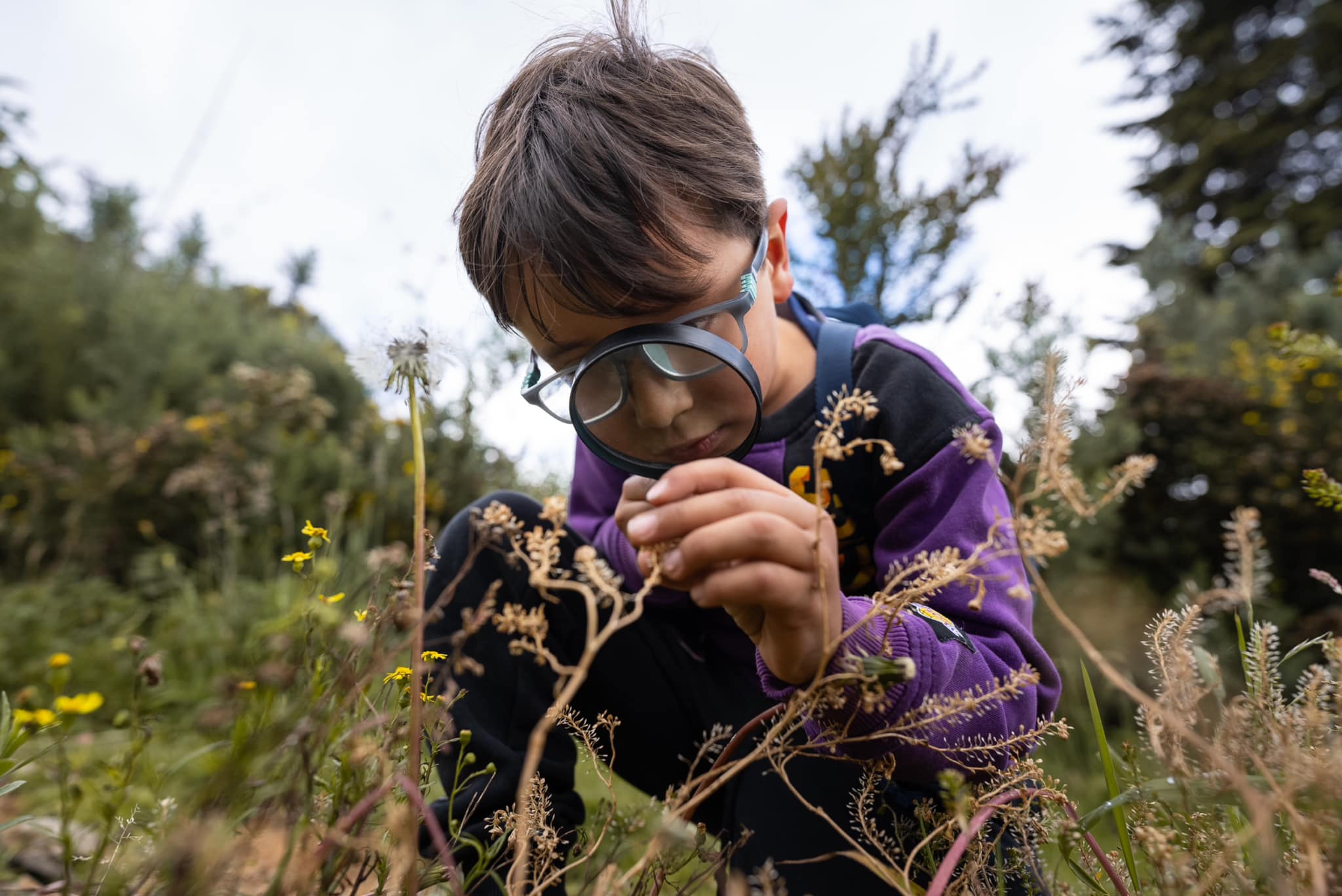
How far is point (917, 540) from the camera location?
4.34 feet

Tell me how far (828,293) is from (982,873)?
105 inches

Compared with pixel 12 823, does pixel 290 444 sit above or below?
above

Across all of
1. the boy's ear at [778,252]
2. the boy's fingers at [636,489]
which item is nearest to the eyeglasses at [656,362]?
the boy's ear at [778,252]

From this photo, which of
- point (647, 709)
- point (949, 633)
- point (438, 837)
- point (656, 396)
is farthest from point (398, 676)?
point (647, 709)

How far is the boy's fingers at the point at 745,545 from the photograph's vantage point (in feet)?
2.52

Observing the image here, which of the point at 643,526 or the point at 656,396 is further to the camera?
the point at 656,396

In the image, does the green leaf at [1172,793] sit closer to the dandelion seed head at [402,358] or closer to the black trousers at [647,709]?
the black trousers at [647,709]

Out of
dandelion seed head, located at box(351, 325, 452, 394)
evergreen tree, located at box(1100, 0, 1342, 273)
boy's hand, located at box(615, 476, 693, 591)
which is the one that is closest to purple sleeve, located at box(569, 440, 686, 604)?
boy's hand, located at box(615, 476, 693, 591)

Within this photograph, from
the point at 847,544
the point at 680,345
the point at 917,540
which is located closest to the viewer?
the point at 680,345

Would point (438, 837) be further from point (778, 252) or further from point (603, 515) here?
point (603, 515)

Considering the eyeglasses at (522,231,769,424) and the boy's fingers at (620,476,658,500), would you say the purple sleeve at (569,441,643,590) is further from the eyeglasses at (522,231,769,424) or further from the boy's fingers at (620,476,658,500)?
the boy's fingers at (620,476,658,500)

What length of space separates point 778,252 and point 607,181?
0.45 metres

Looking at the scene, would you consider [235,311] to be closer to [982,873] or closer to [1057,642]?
[1057,642]

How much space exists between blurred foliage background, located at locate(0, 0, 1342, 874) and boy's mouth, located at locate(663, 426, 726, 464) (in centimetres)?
99
